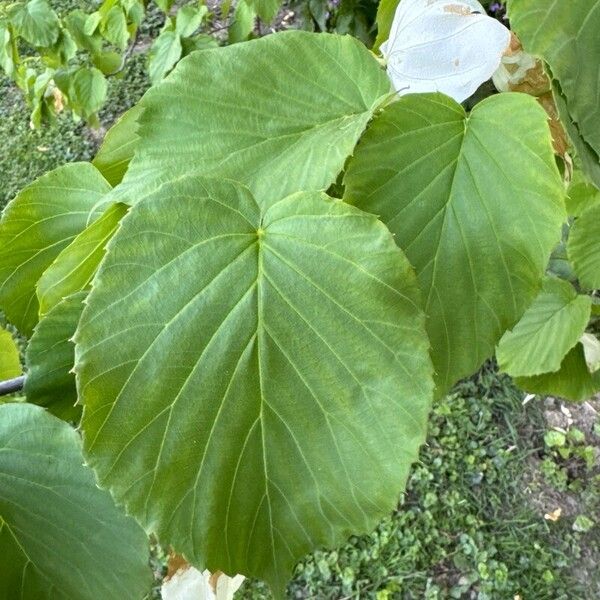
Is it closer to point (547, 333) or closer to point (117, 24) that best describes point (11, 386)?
point (547, 333)

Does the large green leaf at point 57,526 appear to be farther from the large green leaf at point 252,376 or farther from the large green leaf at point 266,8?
the large green leaf at point 266,8

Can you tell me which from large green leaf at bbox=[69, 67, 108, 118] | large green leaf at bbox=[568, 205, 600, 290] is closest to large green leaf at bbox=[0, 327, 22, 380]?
large green leaf at bbox=[568, 205, 600, 290]

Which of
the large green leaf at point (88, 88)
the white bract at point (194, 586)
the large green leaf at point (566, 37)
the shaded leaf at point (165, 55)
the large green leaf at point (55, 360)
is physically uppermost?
the large green leaf at point (566, 37)

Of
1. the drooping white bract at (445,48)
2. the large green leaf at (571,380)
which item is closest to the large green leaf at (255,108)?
the drooping white bract at (445,48)

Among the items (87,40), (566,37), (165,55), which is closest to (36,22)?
(87,40)

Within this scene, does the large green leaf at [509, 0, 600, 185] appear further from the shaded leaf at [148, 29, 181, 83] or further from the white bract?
the shaded leaf at [148, 29, 181, 83]
